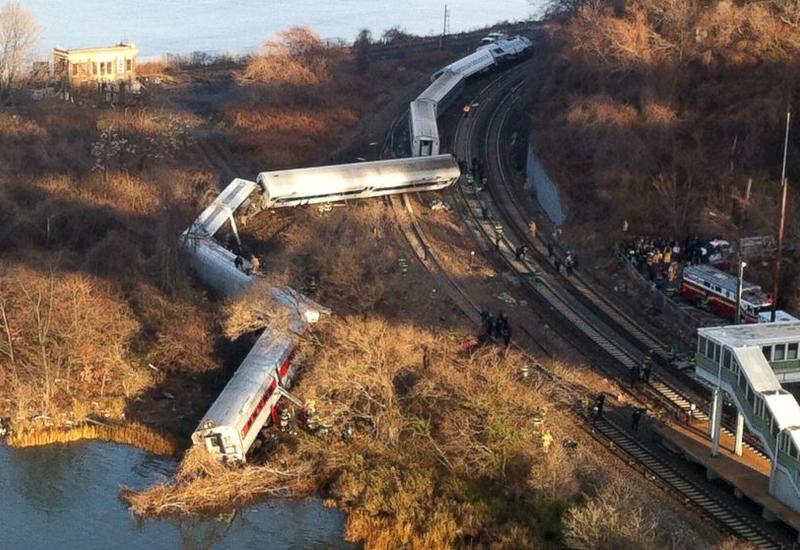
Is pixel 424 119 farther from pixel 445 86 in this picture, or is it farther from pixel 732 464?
pixel 732 464

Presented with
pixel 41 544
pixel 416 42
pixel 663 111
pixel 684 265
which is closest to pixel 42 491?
pixel 41 544

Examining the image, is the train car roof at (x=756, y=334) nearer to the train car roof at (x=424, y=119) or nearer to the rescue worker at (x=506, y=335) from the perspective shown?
the rescue worker at (x=506, y=335)

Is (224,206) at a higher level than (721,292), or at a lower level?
higher

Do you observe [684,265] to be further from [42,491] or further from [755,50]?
[42,491]

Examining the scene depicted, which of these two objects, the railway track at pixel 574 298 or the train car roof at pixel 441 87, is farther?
the train car roof at pixel 441 87

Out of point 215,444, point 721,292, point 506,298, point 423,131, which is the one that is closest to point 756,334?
point 721,292

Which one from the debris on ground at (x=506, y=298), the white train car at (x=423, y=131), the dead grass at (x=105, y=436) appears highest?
the white train car at (x=423, y=131)

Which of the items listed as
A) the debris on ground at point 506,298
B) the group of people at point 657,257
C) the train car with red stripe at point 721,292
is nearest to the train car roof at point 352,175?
the debris on ground at point 506,298
